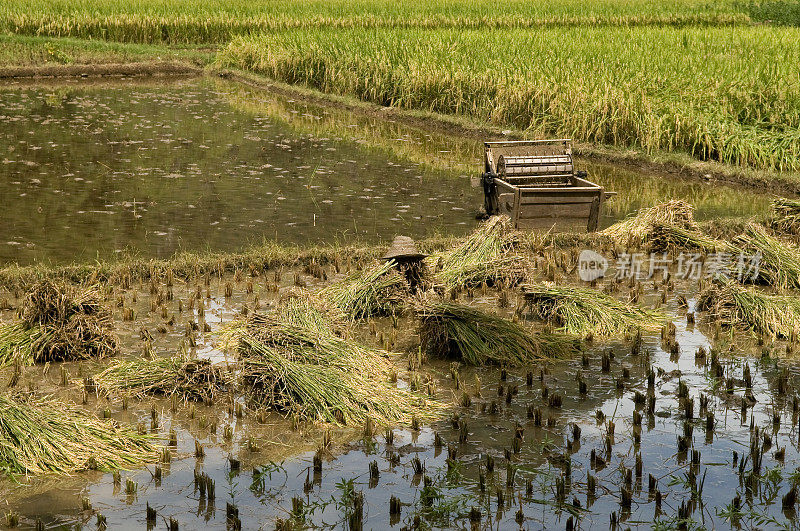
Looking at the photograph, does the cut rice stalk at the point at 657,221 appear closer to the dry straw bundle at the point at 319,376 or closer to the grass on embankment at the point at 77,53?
the dry straw bundle at the point at 319,376

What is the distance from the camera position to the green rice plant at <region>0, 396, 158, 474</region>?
515 centimetres

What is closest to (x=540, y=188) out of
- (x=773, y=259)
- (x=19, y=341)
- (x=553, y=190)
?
(x=553, y=190)

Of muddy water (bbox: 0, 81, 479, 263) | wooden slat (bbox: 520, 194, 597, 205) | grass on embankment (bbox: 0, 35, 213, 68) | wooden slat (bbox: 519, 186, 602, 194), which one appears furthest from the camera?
grass on embankment (bbox: 0, 35, 213, 68)

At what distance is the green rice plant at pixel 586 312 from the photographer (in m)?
7.45

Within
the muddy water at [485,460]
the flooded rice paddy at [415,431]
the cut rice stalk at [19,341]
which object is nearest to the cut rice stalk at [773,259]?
the flooded rice paddy at [415,431]

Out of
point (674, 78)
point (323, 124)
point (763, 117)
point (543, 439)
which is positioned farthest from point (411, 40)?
point (543, 439)

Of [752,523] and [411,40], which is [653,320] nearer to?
[752,523]

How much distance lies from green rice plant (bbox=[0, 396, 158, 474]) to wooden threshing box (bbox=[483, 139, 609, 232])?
5.84 m

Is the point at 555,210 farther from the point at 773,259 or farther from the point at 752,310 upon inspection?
the point at 752,310

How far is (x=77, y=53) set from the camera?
25719mm

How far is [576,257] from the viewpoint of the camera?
9.76 m

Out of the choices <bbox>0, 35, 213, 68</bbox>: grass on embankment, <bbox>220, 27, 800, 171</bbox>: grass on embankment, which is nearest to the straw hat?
<bbox>220, 27, 800, 171</bbox>: grass on embankment

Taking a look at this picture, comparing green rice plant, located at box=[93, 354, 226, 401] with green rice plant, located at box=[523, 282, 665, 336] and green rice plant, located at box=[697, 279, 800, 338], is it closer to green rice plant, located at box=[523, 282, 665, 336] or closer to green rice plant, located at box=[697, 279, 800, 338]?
green rice plant, located at box=[523, 282, 665, 336]

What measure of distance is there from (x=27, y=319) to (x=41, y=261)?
2.63m
